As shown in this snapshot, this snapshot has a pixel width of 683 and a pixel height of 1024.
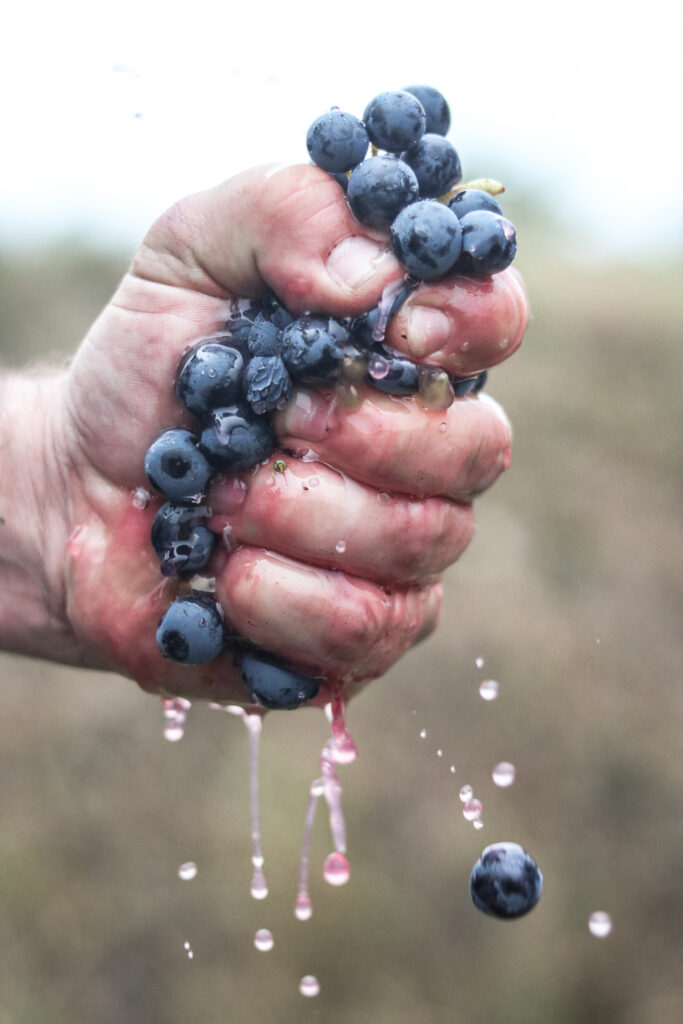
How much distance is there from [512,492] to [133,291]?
10.5ft

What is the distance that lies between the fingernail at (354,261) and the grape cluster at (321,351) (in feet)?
0.09

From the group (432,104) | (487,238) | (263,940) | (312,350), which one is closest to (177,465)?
(312,350)

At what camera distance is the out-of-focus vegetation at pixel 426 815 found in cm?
262

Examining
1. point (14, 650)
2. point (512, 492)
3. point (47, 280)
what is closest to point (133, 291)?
point (14, 650)

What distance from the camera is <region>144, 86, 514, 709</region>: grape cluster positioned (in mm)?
963

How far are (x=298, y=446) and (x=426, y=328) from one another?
0.21 meters

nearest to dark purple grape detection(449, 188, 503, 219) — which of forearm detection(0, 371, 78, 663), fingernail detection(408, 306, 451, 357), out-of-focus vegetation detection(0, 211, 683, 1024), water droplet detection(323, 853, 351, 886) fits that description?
fingernail detection(408, 306, 451, 357)

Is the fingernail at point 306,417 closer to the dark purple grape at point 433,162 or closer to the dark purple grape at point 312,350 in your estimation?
the dark purple grape at point 312,350

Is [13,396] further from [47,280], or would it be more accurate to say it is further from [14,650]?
[47,280]

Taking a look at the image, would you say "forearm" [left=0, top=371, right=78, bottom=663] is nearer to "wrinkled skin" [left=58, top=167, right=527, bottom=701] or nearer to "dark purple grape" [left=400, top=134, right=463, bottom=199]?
"wrinkled skin" [left=58, top=167, right=527, bottom=701]

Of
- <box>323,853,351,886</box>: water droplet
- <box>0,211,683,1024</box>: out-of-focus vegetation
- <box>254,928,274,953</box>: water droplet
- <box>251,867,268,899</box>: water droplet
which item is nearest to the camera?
<box>323,853,351,886</box>: water droplet

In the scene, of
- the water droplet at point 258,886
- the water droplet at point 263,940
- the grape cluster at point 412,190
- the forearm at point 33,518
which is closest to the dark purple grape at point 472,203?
the grape cluster at point 412,190

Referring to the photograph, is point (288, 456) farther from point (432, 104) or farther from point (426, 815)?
point (426, 815)

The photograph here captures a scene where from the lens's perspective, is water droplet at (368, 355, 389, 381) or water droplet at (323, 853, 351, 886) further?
water droplet at (323, 853, 351, 886)
